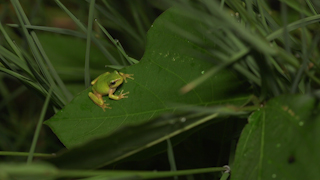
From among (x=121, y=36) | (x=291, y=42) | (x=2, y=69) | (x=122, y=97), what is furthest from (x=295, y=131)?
(x=121, y=36)

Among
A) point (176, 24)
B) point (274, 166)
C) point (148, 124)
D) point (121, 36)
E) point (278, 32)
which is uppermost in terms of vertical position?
point (121, 36)

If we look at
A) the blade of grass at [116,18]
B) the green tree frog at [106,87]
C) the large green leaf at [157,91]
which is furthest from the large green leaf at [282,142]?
the blade of grass at [116,18]

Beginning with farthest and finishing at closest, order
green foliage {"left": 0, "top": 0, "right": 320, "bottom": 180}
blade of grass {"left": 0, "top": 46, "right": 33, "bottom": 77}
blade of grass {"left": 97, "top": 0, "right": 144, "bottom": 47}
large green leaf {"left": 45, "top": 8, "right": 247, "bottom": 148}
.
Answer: blade of grass {"left": 97, "top": 0, "right": 144, "bottom": 47} → blade of grass {"left": 0, "top": 46, "right": 33, "bottom": 77} → large green leaf {"left": 45, "top": 8, "right": 247, "bottom": 148} → green foliage {"left": 0, "top": 0, "right": 320, "bottom": 180}

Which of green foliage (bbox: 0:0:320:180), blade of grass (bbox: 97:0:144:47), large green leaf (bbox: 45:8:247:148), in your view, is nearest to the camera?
green foliage (bbox: 0:0:320:180)

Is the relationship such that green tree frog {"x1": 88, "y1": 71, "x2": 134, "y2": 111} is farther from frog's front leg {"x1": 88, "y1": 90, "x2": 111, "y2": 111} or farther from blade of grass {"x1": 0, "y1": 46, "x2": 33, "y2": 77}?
blade of grass {"x1": 0, "y1": 46, "x2": 33, "y2": 77}

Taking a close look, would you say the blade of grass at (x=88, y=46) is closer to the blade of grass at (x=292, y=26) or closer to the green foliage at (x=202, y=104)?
the green foliage at (x=202, y=104)

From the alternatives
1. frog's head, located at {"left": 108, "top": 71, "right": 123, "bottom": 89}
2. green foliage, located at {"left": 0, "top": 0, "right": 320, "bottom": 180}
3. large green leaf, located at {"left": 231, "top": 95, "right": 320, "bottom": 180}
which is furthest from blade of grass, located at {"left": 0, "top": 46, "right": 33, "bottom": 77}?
large green leaf, located at {"left": 231, "top": 95, "right": 320, "bottom": 180}

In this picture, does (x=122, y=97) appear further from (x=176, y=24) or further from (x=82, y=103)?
(x=176, y=24)

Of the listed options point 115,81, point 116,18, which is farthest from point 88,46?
point 116,18
